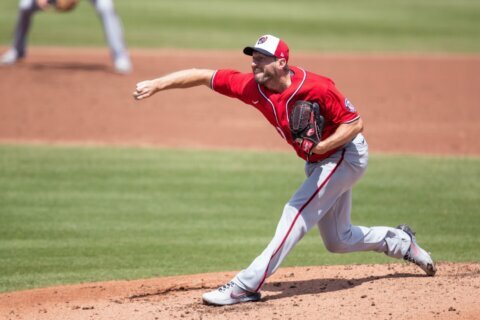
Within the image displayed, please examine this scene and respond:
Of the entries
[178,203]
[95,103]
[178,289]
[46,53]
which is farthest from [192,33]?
[178,289]

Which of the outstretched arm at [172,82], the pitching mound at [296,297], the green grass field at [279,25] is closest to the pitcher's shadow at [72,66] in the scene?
the green grass field at [279,25]

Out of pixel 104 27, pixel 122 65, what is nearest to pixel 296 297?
pixel 122 65

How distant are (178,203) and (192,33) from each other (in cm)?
1442

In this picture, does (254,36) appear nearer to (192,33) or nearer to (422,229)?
(192,33)

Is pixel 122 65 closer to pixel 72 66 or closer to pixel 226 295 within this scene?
pixel 72 66

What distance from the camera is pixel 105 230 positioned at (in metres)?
9.55

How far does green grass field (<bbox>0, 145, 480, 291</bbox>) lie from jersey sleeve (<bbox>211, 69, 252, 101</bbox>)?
6.94 ft

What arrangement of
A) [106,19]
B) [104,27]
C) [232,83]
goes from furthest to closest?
[104,27]
[106,19]
[232,83]

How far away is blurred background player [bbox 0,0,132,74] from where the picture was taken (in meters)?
17.4

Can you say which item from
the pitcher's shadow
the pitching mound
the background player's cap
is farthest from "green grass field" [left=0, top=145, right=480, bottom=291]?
the pitcher's shadow

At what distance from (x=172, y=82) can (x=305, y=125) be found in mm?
1064

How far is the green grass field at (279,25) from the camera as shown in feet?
75.8

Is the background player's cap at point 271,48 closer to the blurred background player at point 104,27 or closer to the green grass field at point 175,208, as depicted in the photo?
the green grass field at point 175,208

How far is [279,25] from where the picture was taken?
2581cm
